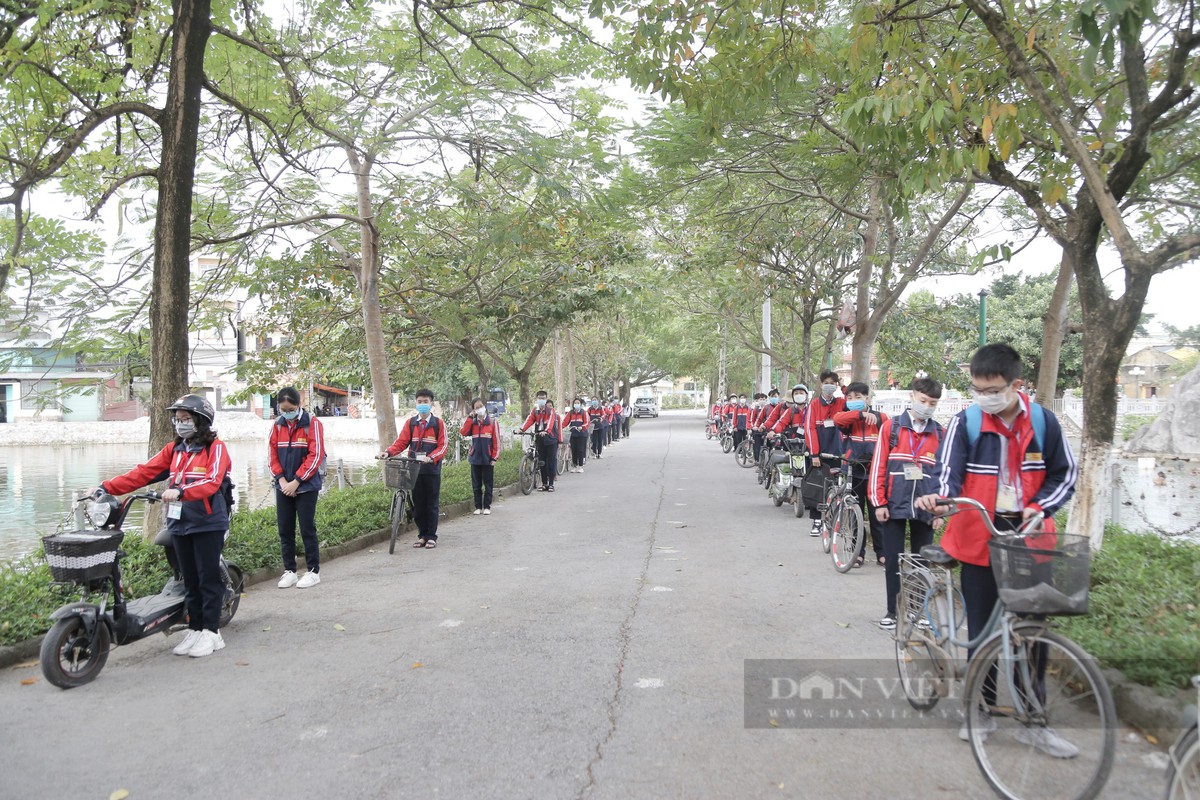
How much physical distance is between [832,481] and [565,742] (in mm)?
6361

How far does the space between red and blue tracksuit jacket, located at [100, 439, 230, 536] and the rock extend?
15.2 metres

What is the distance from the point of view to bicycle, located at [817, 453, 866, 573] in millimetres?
7844

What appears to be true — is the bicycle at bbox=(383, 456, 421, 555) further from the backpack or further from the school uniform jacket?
the backpack

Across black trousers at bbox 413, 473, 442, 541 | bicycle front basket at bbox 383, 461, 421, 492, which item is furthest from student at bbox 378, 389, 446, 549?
bicycle front basket at bbox 383, 461, 421, 492

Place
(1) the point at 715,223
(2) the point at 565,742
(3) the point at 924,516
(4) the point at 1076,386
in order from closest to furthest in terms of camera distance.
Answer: (2) the point at 565,742 → (3) the point at 924,516 → (1) the point at 715,223 → (4) the point at 1076,386

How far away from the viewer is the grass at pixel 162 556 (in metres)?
5.61

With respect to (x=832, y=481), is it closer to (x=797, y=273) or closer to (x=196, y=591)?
(x=196, y=591)

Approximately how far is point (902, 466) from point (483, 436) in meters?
6.77

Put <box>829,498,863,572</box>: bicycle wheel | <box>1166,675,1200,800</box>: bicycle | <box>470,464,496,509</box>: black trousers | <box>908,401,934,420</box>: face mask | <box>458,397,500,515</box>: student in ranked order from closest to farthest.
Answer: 1. <box>1166,675,1200,800</box>: bicycle
2. <box>908,401,934,420</box>: face mask
3. <box>829,498,863,572</box>: bicycle wheel
4. <box>458,397,500,515</box>: student
5. <box>470,464,496,509</box>: black trousers

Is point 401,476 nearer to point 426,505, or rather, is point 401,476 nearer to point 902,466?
point 426,505

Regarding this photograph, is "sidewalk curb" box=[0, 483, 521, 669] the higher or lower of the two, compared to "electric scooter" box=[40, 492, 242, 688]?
lower

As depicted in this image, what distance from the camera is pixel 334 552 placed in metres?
8.86

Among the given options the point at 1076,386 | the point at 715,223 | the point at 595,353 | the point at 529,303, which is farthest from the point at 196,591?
the point at 1076,386

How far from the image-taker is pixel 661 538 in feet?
32.4
